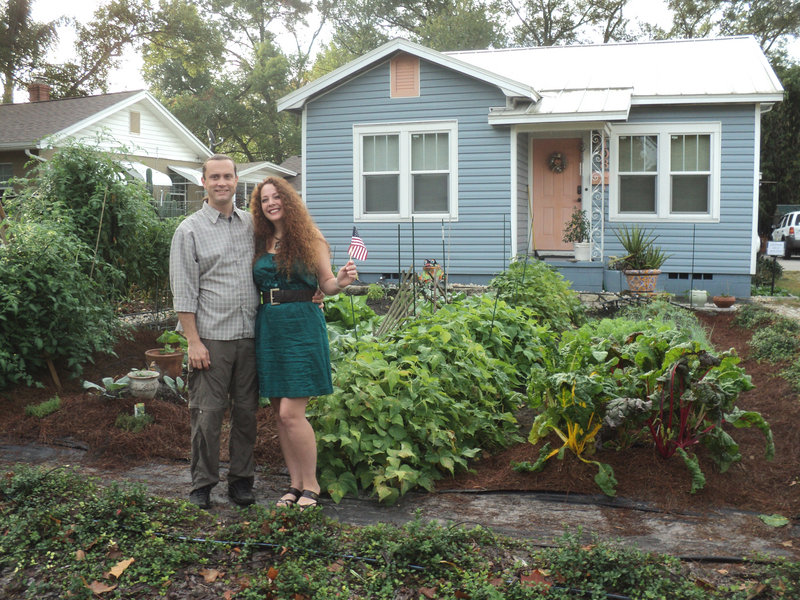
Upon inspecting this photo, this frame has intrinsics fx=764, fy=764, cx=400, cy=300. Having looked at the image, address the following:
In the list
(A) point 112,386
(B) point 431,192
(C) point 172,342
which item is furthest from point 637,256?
(A) point 112,386

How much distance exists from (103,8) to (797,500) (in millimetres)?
34509

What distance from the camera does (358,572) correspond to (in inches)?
126

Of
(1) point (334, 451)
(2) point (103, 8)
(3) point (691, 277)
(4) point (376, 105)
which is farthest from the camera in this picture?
(2) point (103, 8)

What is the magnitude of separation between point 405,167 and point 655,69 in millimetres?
4979

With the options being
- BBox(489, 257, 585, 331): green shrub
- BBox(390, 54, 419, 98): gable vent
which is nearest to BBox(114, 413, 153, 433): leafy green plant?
BBox(489, 257, 585, 331): green shrub

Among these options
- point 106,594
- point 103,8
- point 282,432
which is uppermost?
point 103,8

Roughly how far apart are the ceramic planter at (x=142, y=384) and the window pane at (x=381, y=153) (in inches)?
314

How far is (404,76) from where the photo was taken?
12797 mm

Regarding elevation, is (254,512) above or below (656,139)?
below

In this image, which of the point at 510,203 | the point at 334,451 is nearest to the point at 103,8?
the point at 510,203

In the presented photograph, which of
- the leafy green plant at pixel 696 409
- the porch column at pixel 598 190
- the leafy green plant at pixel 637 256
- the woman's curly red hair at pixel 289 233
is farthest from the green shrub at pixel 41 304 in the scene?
the porch column at pixel 598 190

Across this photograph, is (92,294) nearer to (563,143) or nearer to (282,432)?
(282,432)

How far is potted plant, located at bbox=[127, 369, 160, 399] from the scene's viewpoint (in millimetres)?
5801

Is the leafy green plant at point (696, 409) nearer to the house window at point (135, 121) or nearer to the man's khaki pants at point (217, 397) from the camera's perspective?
the man's khaki pants at point (217, 397)
